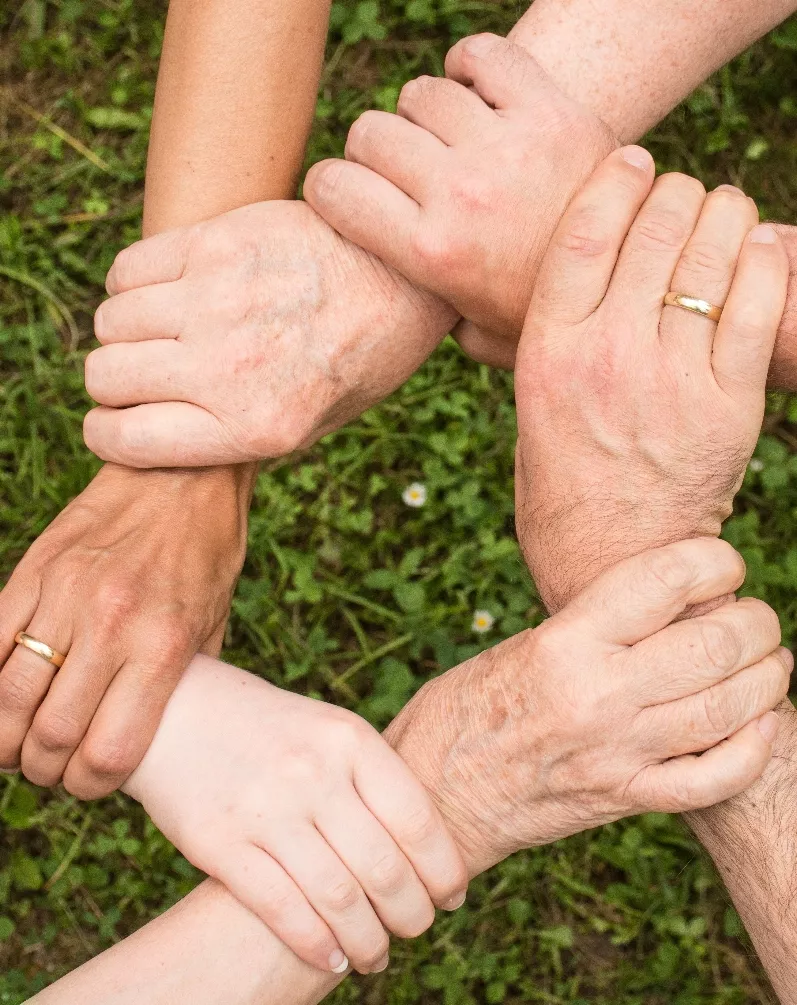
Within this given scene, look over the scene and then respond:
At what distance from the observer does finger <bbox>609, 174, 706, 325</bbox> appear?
1.97 metres

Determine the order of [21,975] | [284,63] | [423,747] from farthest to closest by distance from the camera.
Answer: [21,975], [284,63], [423,747]

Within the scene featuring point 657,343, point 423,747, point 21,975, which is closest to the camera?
point 657,343

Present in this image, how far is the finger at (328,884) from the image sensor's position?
6.43 feet

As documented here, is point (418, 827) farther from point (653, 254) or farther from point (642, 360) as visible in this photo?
point (653, 254)

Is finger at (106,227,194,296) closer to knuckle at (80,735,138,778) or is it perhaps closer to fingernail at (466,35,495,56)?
fingernail at (466,35,495,56)

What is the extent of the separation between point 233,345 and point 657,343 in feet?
3.01

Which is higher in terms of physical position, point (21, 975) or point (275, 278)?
point (275, 278)

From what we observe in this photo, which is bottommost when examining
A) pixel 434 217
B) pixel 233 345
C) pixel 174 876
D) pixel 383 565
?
pixel 174 876

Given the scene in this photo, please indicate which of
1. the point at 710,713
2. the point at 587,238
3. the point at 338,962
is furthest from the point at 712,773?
the point at 587,238

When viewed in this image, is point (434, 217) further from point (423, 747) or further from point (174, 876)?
point (174, 876)

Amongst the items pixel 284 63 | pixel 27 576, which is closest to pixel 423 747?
pixel 27 576

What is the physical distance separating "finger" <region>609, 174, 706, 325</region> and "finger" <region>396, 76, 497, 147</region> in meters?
0.43

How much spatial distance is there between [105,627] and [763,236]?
5.14ft

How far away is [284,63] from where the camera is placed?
237 centimetres
